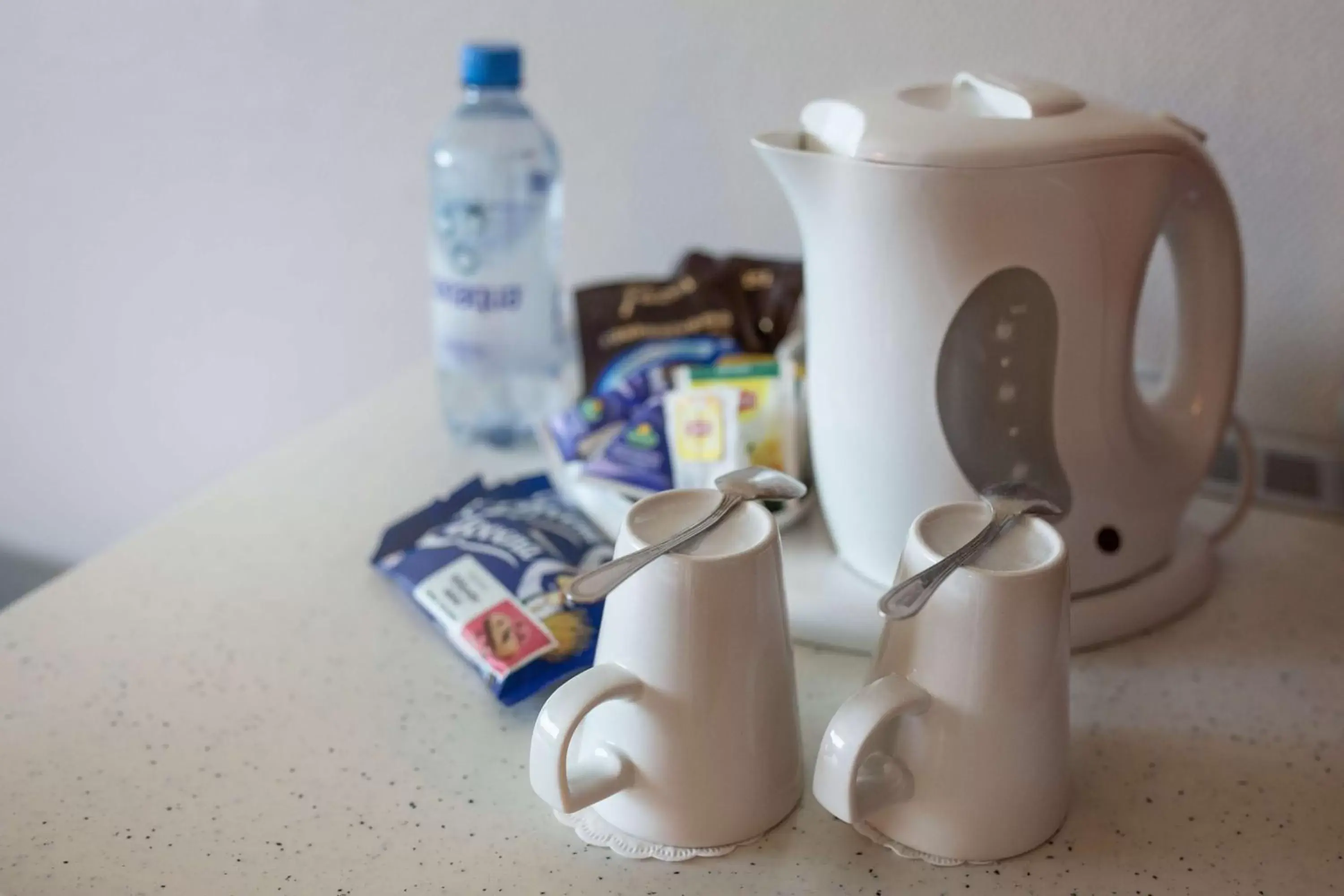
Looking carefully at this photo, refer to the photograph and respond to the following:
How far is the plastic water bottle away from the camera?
837 millimetres

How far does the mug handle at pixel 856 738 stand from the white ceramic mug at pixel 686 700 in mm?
36

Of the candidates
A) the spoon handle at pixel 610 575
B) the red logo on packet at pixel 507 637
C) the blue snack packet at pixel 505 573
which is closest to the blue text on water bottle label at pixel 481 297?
the blue snack packet at pixel 505 573

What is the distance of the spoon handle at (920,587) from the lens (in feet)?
1.49

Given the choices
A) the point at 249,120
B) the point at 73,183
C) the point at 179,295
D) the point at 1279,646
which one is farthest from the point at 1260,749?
the point at 73,183

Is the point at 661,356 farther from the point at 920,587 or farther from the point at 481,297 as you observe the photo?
the point at 920,587

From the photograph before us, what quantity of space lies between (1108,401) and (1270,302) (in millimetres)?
255

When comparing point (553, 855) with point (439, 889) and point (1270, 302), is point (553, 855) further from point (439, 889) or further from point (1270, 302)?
point (1270, 302)

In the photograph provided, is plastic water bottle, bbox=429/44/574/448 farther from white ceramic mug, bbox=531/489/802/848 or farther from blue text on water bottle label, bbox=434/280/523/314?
white ceramic mug, bbox=531/489/802/848

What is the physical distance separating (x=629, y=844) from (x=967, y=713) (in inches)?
5.9

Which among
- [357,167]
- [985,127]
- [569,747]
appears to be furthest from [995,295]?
[357,167]

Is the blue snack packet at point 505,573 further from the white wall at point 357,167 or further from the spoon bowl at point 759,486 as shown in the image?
the white wall at point 357,167

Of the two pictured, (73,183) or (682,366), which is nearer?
(682,366)

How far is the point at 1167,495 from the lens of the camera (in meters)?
0.67

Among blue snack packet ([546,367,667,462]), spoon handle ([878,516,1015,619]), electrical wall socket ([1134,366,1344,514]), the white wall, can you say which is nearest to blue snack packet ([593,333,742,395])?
blue snack packet ([546,367,667,462])
